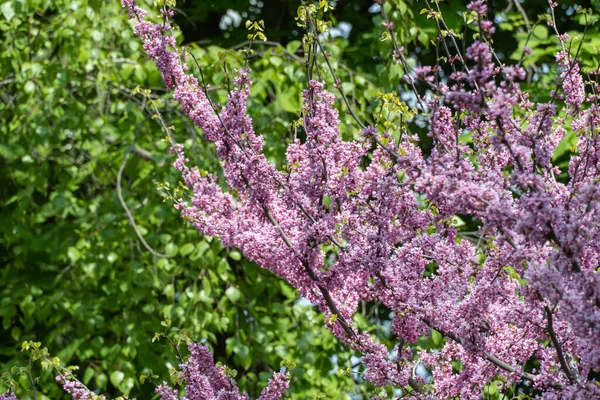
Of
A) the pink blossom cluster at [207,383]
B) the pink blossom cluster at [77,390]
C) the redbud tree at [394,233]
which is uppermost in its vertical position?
the redbud tree at [394,233]

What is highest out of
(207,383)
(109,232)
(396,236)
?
(109,232)

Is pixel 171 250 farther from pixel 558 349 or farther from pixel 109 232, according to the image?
pixel 558 349

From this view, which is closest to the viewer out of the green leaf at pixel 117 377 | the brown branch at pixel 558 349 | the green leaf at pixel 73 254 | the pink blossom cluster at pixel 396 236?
the brown branch at pixel 558 349

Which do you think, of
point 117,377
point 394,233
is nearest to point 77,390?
point 394,233

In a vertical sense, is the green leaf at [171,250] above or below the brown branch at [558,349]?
above

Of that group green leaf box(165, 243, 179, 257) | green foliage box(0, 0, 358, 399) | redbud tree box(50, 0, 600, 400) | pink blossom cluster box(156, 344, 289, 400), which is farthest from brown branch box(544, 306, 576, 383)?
green leaf box(165, 243, 179, 257)

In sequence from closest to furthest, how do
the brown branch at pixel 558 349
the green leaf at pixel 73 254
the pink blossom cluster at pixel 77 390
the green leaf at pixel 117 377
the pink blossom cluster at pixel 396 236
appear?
1. the brown branch at pixel 558 349
2. the pink blossom cluster at pixel 396 236
3. the pink blossom cluster at pixel 77 390
4. the green leaf at pixel 117 377
5. the green leaf at pixel 73 254

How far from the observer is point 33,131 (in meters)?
5.07

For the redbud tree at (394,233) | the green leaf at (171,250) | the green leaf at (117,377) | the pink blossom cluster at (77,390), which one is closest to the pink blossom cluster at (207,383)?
the redbud tree at (394,233)

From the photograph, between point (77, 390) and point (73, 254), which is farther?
point (73, 254)

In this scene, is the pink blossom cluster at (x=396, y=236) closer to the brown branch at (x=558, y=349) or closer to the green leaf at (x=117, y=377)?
the brown branch at (x=558, y=349)

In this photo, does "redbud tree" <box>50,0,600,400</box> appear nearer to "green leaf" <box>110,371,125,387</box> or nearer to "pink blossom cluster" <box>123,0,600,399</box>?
"pink blossom cluster" <box>123,0,600,399</box>

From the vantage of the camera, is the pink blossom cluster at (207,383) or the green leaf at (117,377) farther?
the green leaf at (117,377)

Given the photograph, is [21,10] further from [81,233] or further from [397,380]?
[397,380]
